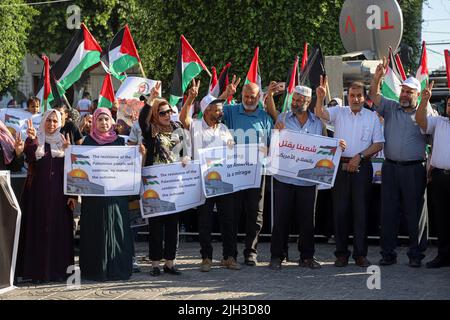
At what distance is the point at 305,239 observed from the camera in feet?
30.9

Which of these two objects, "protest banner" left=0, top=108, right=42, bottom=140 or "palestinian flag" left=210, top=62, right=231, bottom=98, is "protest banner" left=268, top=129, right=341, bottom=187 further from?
"protest banner" left=0, top=108, right=42, bottom=140

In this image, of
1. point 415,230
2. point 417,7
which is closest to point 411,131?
point 415,230

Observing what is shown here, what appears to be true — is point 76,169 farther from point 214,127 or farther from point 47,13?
point 47,13

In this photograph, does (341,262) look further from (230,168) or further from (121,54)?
(121,54)

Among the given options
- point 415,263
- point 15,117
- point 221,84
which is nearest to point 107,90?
point 221,84

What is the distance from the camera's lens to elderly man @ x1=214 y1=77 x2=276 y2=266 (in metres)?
9.36

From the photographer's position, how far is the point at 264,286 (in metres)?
8.31

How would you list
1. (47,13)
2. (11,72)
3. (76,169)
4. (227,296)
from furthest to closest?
(47,13) < (11,72) < (76,169) < (227,296)

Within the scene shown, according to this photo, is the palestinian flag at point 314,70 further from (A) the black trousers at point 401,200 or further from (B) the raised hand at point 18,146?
(B) the raised hand at point 18,146

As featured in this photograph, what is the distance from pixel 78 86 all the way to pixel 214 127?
91.3 ft

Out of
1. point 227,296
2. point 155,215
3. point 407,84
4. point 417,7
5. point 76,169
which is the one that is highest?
point 417,7

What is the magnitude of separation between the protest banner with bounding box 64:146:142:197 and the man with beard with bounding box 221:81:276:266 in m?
1.39

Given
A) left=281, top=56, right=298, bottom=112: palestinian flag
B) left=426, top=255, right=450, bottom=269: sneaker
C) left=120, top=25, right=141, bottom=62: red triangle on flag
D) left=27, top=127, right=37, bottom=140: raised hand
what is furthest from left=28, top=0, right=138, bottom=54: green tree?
left=426, top=255, right=450, bottom=269: sneaker

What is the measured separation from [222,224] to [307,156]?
4.27 ft
